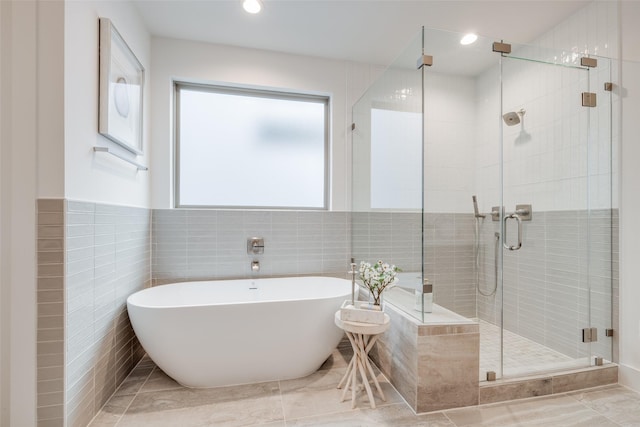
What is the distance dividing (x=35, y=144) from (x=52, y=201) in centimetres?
26

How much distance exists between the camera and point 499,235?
2.17m

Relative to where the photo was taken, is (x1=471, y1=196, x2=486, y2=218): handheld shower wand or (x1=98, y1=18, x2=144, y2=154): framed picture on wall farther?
(x1=471, y1=196, x2=486, y2=218): handheld shower wand

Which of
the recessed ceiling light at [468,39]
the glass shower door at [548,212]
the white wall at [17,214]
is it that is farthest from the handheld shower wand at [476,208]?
the white wall at [17,214]

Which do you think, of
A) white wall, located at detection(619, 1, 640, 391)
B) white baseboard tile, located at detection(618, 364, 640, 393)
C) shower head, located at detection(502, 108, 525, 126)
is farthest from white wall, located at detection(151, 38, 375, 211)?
white baseboard tile, located at detection(618, 364, 640, 393)

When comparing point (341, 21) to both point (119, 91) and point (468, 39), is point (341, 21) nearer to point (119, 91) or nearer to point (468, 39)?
point (468, 39)

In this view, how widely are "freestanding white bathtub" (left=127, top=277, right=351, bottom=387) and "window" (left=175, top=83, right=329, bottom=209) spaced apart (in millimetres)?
1103

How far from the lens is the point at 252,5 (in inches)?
78.7

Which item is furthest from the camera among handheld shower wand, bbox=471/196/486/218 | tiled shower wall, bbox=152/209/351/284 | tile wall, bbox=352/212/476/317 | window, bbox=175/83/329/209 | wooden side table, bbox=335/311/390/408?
window, bbox=175/83/329/209

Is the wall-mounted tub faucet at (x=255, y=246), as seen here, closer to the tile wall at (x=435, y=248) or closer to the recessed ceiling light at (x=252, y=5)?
the tile wall at (x=435, y=248)

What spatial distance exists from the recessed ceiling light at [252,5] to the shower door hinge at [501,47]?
1616 millimetres

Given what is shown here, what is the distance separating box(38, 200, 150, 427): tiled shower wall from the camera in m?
1.30

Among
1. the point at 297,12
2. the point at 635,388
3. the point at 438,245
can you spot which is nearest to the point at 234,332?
the point at 438,245

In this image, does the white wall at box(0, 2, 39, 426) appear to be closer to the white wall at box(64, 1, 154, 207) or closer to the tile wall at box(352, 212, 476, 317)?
the white wall at box(64, 1, 154, 207)

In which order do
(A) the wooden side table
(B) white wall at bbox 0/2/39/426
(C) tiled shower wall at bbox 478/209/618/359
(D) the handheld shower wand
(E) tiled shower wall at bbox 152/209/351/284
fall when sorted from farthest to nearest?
1. (E) tiled shower wall at bbox 152/209/351/284
2. (D) the handheld shower wand
3. (C) tiled shower wall at bbox 478/209/618/359
4. (A) the wooden side table
5. (B) white wall at bbox 0/2/39/426
